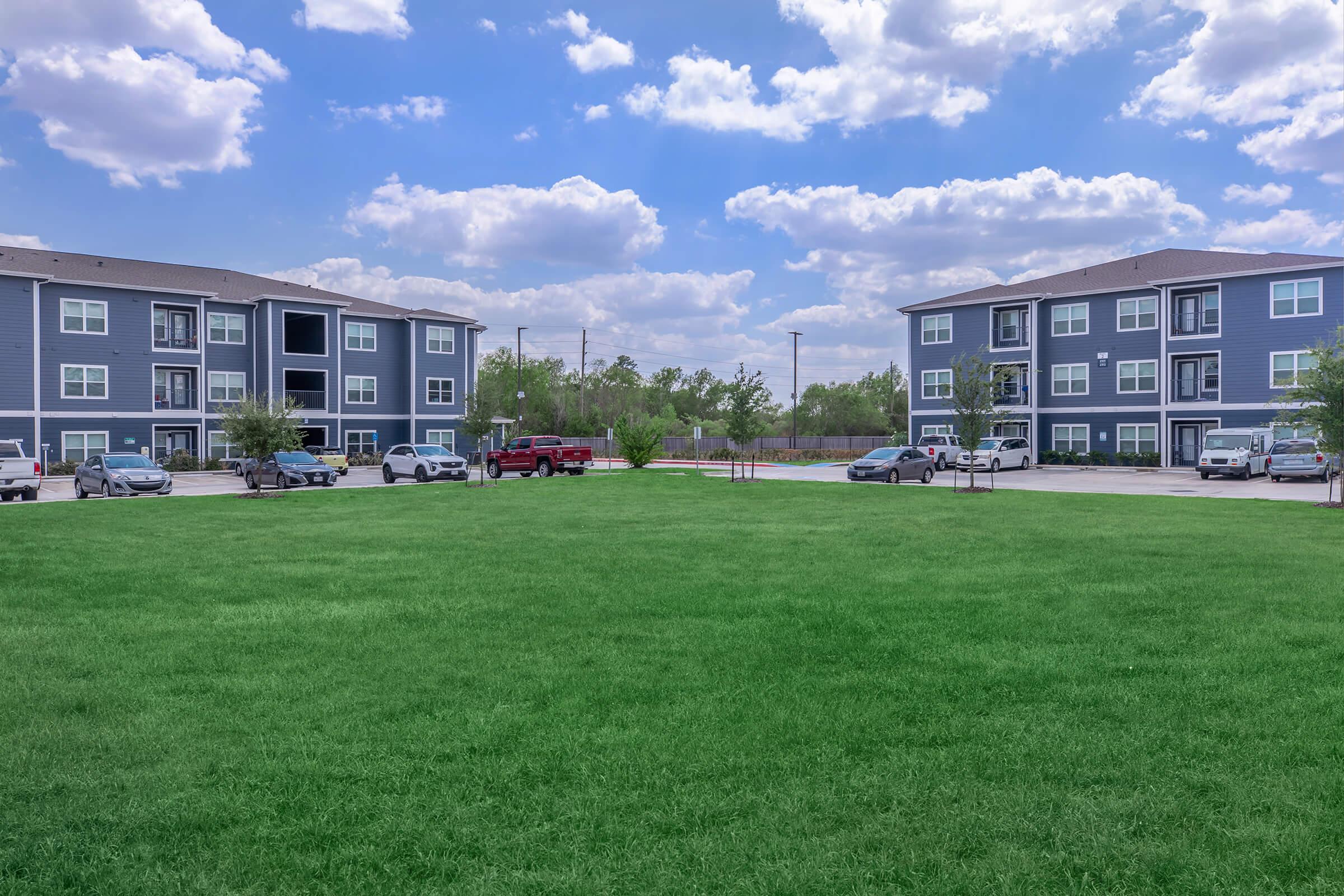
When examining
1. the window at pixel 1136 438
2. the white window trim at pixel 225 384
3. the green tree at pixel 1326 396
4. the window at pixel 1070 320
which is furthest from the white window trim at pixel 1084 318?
the white window trim at pixel 225 384

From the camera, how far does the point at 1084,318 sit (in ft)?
164

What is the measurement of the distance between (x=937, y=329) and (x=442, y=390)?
30161mm

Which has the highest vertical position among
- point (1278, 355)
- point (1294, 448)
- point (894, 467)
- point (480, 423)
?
point (1278, 355)

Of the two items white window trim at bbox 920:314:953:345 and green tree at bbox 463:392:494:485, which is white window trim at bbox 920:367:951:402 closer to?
white window trim at bbox 920:314:953:345

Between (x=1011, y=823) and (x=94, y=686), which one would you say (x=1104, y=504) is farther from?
(x=94, y=686)

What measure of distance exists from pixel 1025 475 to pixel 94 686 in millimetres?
39494

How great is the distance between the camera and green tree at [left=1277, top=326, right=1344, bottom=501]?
2409 centimetres

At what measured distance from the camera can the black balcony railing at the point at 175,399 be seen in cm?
4694

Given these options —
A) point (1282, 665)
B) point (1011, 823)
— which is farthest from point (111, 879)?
point (1282, 665)

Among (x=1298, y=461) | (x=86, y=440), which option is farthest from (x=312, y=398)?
(x=1298, y=461)

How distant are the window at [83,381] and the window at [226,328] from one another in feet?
18.9

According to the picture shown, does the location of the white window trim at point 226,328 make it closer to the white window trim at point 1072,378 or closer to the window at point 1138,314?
the white window trim at point 1072,378

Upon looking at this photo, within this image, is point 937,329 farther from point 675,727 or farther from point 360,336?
point 675,727

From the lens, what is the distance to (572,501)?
2431cm
